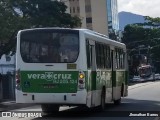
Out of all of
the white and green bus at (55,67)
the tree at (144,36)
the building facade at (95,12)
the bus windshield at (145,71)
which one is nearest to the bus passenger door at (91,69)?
the white and green bus at (55,67)

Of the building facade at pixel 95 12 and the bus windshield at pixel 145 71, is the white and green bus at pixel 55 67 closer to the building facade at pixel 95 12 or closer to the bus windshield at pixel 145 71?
the bus windshield at pixel 145 71

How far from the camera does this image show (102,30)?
10800 centimetres

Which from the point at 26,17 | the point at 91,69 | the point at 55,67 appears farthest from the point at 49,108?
the point at 26,17

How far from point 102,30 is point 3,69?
48.7 meters

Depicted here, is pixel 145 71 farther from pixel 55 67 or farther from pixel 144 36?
pixel 55 67

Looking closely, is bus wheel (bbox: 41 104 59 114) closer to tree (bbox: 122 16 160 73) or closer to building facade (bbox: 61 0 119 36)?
tree (bbox: 122 16 160 73)

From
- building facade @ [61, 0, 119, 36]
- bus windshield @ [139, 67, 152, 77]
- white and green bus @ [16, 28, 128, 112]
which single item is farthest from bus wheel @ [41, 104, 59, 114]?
building facade @ [61, 0, 119, 36]

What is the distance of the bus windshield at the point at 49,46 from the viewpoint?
1734cm

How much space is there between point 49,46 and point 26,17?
17379 millimetres

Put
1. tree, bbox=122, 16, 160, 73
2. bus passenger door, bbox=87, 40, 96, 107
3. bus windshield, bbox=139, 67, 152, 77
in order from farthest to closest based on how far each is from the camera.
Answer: tree, bbox=122, 16, 160, 73, bus windshield, bbox=139, 67, 152, 77, bus passenger door, bbox=87, 40, 96, 107

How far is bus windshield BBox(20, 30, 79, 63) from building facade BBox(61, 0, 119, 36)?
9028 cm

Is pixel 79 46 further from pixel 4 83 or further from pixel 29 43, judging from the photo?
pixel 4 83

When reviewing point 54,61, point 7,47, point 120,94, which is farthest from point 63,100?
point 7,47

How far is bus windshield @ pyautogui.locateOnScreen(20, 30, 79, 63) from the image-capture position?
17.3 metres
